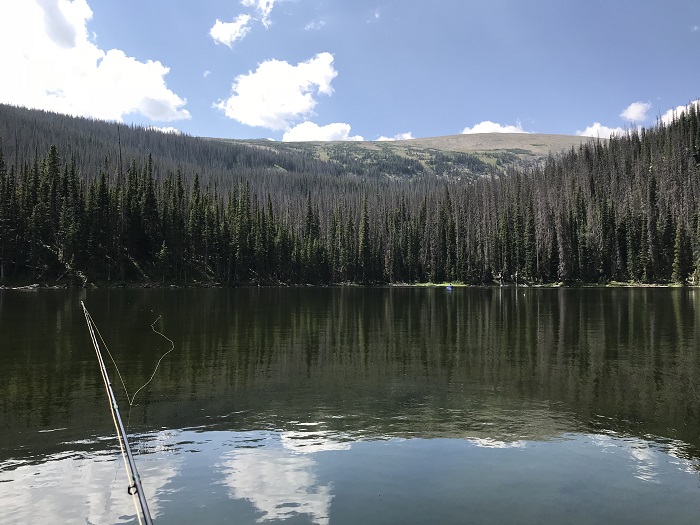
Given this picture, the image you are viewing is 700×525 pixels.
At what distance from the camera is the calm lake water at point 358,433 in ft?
31.5

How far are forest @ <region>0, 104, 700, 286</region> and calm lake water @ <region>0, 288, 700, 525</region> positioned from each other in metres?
91.4

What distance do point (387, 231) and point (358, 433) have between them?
171 meters

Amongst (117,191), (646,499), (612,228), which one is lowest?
(646,499)

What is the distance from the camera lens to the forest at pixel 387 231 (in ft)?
362

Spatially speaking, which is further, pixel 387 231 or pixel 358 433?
pixel 387 231

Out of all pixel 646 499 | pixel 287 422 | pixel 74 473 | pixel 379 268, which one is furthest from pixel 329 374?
pixel 379 268

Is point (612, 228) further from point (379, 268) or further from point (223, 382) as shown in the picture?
point (223, 382)

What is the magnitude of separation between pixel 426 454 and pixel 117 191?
129 m

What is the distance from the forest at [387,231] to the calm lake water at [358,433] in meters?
91.4

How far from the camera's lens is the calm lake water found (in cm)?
959

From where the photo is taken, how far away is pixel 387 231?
18375 cm

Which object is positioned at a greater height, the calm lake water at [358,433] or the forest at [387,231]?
the forest at [387,231]

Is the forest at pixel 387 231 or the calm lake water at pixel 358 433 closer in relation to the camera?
the calm lake water at pixel 358 433

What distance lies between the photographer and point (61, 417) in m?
14.9
